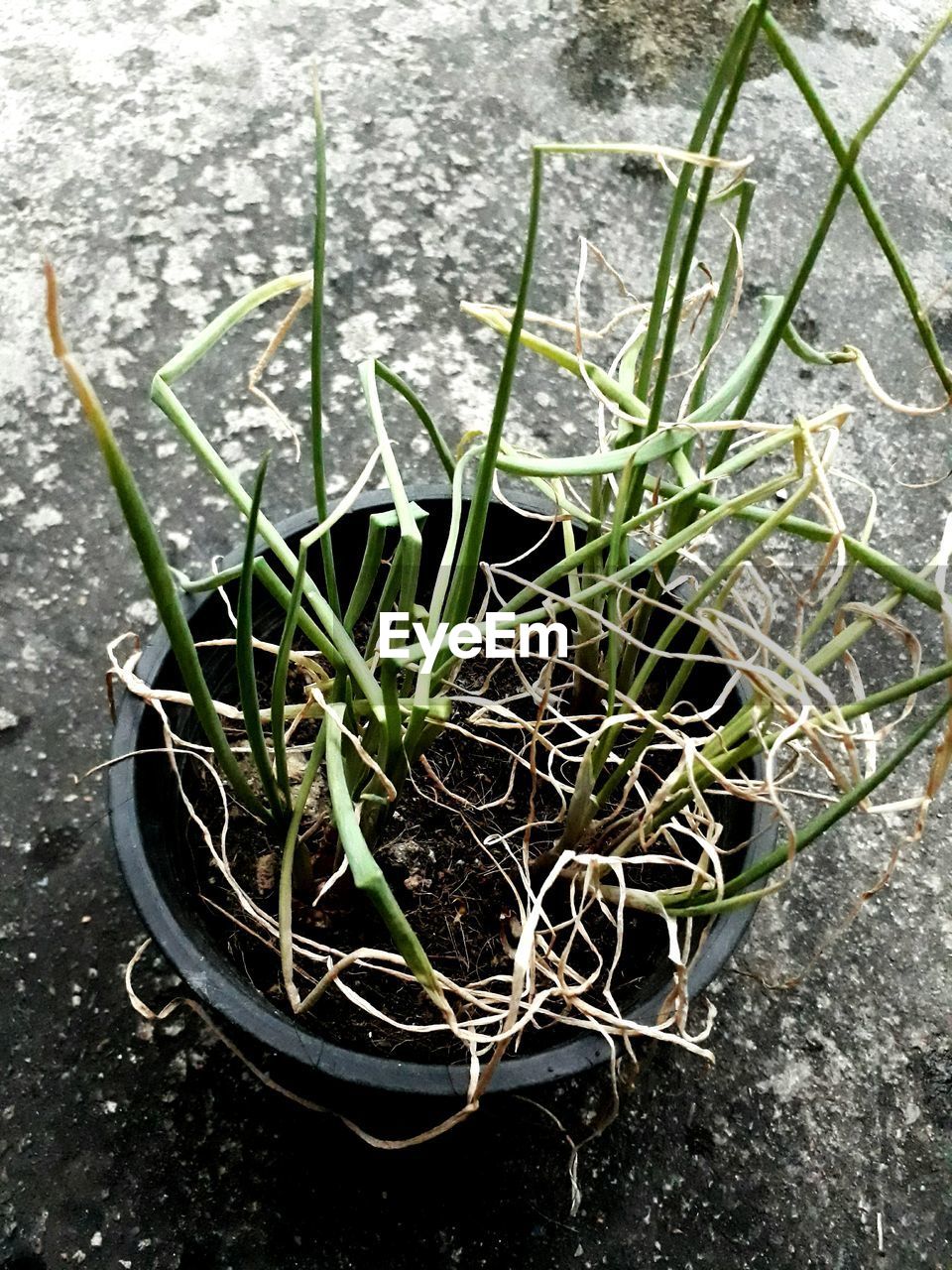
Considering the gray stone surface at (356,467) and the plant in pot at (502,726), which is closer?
the plant in pot at (502,726)

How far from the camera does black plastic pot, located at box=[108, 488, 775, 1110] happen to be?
1.55 ft

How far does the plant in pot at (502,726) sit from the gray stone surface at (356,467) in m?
0.07

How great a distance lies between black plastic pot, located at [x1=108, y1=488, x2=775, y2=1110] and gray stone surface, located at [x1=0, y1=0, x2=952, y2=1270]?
0.33 feet

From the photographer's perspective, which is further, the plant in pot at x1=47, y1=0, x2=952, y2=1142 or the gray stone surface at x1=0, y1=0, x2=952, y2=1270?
the gray stone surface at x1=0, y1=0, x2=952, y2=1270

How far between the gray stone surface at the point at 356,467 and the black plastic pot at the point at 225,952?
0.10 meters

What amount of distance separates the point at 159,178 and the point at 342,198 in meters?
→ 0.17

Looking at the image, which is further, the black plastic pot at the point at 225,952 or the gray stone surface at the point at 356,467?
the gray stone surface at the point at 356,467

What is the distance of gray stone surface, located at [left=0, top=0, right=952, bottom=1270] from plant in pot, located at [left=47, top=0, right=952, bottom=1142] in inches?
2.8

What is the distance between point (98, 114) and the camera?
104 cm

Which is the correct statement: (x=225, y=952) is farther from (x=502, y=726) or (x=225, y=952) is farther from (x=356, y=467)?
(x=356, y=467)

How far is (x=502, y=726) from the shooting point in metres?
0.56

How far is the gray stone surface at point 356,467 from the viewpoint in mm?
612

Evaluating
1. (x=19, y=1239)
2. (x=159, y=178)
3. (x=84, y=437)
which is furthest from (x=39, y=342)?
(x=19, y=1239)

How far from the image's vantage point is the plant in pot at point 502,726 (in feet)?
1.31
